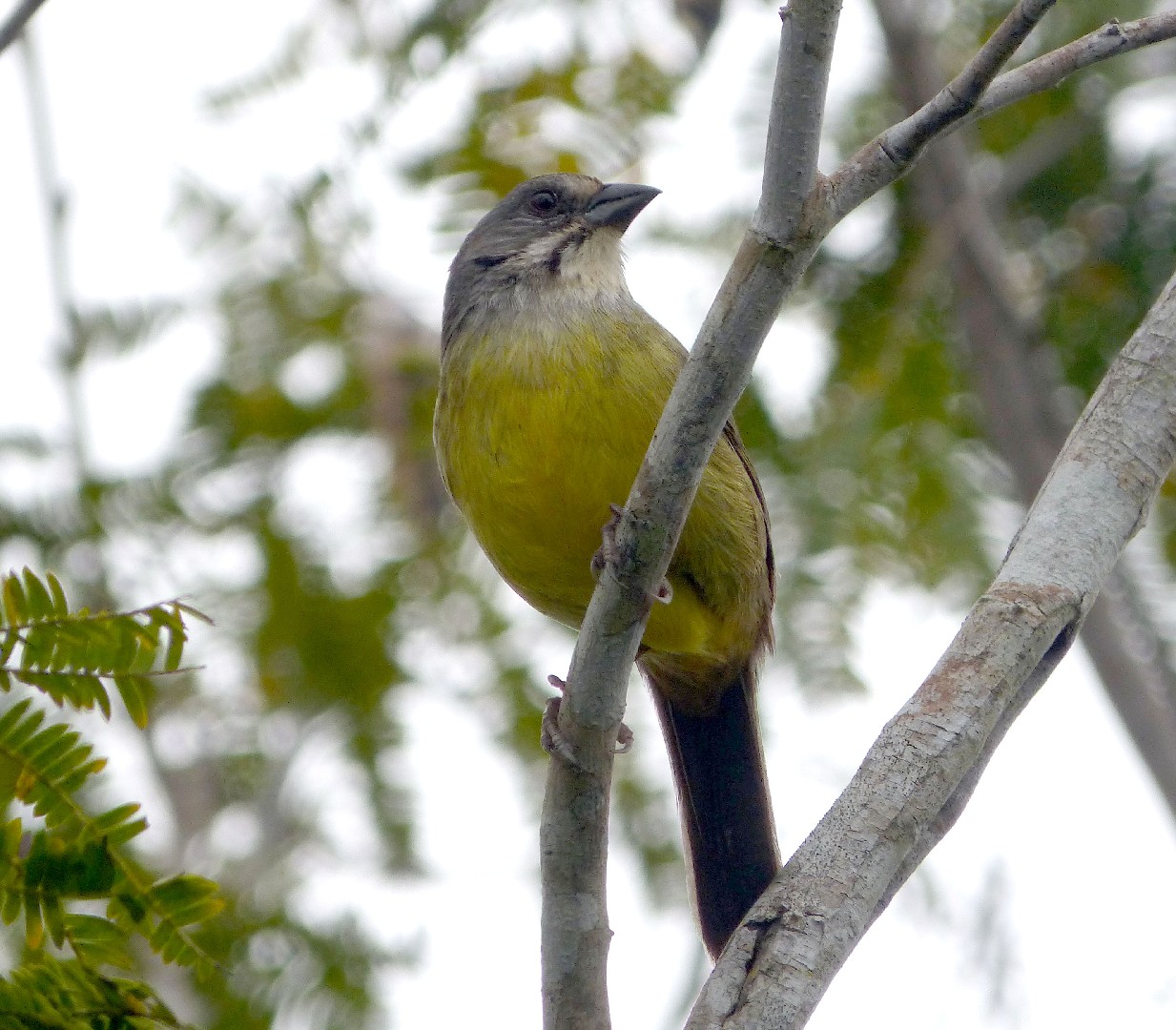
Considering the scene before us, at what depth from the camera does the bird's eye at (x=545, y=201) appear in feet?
15.9

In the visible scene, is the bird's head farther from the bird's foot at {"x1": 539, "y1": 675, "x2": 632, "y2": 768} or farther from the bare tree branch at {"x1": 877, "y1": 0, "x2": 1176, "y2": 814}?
the bird's foot at {"x1": 539, "y1": 675, "x2": 632, "y2": 768}

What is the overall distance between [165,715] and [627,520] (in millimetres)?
3088

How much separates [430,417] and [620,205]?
3.13 ft

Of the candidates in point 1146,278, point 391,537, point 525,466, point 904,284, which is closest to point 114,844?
point 525,466

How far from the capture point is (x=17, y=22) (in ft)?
9.68

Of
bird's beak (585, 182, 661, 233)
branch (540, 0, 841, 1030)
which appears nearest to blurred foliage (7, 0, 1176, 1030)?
bird's beak (585, 182, 661, 233)

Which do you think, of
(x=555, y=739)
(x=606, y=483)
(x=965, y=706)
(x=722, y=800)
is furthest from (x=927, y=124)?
(x=722, y=800)

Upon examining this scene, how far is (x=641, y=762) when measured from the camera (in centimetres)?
499

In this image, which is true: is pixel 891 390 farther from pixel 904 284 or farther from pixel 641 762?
pixel 641 762

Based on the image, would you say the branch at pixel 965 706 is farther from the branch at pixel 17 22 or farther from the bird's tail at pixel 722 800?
the branch at pixel 17 22

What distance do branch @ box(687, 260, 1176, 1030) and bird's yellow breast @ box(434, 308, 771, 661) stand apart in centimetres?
117

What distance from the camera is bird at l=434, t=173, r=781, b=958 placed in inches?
150

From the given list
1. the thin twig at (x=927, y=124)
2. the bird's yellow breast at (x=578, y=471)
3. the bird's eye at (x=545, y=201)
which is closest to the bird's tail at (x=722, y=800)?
the bird's yellow breast at (x=578, y=471)

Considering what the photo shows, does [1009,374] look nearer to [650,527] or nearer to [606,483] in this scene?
[606,483]
